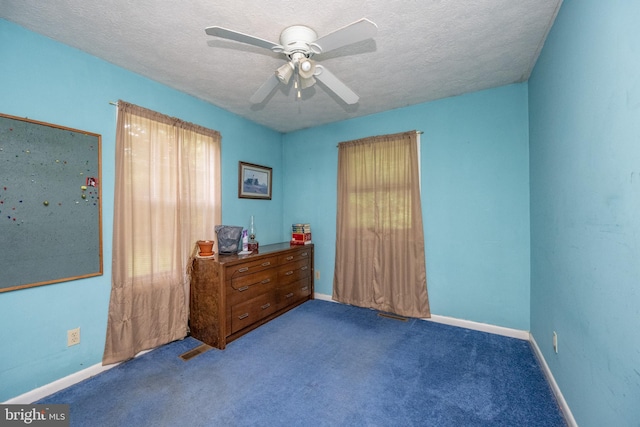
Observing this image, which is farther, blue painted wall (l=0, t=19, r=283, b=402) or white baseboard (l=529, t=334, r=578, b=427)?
blue painted wall (l=0, t=19, r=283, b=402)

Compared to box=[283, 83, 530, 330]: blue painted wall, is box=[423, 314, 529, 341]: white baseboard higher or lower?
lower

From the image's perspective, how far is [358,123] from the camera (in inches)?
137

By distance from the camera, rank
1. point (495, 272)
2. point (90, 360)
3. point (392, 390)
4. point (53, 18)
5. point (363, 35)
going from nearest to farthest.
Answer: point (363, 35) → point (53, 18) → point (392, 390) → point (90, 360) → point (495, 272)

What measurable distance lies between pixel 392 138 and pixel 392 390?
2.57m

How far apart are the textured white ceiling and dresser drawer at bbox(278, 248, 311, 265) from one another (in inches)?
73.7

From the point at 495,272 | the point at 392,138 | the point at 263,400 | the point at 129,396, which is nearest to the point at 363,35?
the point at 392,138

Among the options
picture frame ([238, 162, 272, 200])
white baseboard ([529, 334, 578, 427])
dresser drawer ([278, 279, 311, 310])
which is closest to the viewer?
white baseboard ([529, 334, 578, 427])

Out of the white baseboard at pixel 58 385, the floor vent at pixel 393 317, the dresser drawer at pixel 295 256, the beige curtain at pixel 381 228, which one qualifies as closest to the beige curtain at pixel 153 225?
the white baseboard at pixel 58 385

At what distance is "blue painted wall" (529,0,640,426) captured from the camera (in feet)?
3.15

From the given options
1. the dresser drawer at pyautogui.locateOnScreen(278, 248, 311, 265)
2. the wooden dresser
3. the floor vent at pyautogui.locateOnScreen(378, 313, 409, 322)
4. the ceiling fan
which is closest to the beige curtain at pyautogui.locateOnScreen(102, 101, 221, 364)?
the wooden dresser

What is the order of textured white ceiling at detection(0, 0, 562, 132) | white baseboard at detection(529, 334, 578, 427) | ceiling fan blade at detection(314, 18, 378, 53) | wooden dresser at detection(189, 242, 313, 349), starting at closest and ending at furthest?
ceiling fan blade at detection(314, 18, 378, 53), white baseboard at detection(529, 334, 578, 427), textured white ceiling at detection(0, 0, 562, 132), wooden dresser at detection(189, 242, 313, 349)

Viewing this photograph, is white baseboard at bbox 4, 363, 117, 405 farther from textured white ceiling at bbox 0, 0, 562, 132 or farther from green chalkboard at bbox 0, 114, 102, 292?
textured white ceiling at bbox 0, 0, 562, 132

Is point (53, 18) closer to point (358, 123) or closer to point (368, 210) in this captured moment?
point (358, 123)

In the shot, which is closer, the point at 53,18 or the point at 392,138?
the point at 53,18
